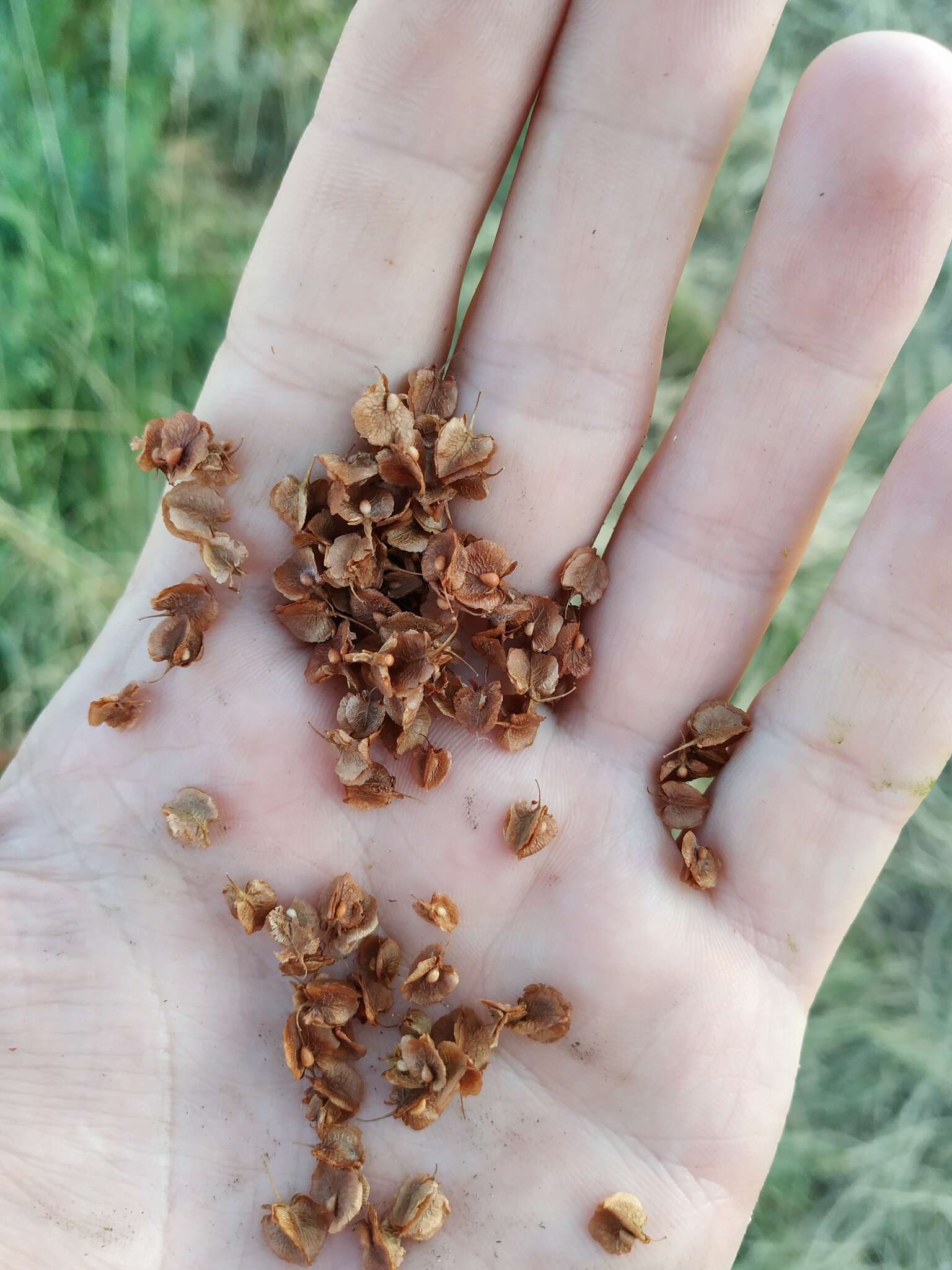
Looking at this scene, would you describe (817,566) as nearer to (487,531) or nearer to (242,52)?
(487,531)

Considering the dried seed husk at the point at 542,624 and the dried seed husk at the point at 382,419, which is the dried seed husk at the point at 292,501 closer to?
the dried seed husk at the point at 382,419

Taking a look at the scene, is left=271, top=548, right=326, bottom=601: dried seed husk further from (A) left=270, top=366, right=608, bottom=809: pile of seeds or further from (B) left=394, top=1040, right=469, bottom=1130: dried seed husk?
(B) left=394, top=1040, right=469, bottom=1130: dried seed husk

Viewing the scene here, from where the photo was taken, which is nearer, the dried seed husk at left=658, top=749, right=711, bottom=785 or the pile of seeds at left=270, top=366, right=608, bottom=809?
the pile of seeds at left=270, top=366, right=608, bottom=809

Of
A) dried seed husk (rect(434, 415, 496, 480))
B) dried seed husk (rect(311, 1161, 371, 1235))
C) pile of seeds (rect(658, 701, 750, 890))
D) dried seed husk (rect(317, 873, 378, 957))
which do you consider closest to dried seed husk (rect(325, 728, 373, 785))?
dried seed husk (rect(317, 873, 378, 957))

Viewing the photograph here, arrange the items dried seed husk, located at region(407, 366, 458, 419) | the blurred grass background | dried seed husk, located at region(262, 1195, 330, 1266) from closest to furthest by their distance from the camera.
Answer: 1. dried seed husk, located at region(262, 1195, 330, 1266)
2. dried seed husk, located at region(407, 366, 458, 419)
3. the blurred grass background

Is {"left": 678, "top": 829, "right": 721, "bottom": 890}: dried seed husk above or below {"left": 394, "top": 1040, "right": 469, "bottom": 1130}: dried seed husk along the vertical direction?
above

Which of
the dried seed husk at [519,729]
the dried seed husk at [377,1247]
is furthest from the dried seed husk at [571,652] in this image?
the dried seed husk at [377,1247]

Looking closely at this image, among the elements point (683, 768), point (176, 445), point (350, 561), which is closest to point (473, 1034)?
point (683, 768)
